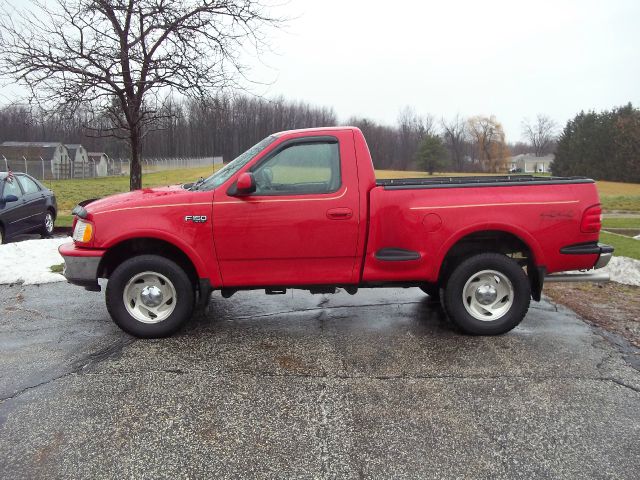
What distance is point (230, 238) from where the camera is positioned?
4730 mm

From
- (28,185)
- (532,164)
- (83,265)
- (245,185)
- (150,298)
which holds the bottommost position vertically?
(150,298)

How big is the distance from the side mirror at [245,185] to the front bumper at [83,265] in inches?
55.5

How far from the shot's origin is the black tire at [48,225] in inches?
454

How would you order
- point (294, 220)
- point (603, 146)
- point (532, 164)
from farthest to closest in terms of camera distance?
point (532, 164), point (603, 146), point (294, 220)

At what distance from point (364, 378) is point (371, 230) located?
1.43 meters

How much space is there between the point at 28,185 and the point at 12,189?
2.87 ft

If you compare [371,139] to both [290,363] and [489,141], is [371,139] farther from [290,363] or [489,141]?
[290,363]

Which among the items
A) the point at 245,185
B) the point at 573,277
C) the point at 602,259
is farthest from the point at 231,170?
the point at 602,259

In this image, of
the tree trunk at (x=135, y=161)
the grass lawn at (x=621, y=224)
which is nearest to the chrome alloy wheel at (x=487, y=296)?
the tree trunk at (x=135, y=161)

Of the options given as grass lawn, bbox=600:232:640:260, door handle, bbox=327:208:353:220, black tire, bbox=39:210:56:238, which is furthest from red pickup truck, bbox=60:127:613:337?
black tire, bbox=39:210:56:238

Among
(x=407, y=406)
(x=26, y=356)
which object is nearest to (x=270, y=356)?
(x=407, y=406)

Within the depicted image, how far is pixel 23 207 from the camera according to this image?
1070 centimetres

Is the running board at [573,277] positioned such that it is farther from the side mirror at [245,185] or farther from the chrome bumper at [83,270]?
the chrome bumper at [83,270]

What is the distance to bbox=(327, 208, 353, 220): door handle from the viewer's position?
4719 millimetres
